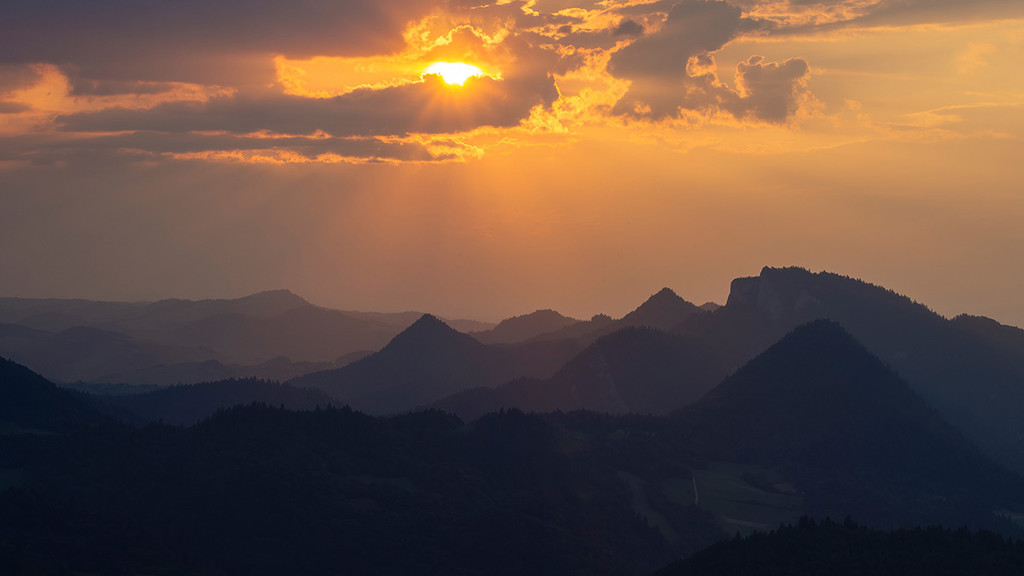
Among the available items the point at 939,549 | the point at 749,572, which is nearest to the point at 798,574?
the point at 749,572

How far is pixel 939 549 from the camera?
198750 millimetres

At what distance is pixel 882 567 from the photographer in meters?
193

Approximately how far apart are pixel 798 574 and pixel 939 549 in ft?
72.2

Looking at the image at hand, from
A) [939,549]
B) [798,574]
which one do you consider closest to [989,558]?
[939,549]

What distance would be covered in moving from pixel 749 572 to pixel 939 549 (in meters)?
28.4

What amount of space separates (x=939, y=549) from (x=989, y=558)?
26.1 ft

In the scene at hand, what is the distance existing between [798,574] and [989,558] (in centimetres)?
2726

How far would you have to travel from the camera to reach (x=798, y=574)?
196 m

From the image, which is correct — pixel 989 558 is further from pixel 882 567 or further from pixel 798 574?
pixel 798 574

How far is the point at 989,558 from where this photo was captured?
7594 inches

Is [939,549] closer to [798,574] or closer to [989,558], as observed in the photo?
[989,558]

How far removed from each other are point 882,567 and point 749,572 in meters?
19.2

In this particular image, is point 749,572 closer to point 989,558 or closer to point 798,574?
point 798,574
